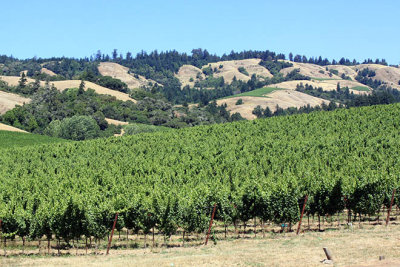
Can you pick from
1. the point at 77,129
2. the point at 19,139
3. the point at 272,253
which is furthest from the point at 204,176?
the point at 77,129

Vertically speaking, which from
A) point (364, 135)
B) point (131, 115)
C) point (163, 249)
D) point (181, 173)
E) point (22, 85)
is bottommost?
point (163, 249)

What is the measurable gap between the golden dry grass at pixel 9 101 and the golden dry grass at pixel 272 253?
11663cm

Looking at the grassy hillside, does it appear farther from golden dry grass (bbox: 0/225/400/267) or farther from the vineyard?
golden dry grass (bbox: 0/225/400/267)

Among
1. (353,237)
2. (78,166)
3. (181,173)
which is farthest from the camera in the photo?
(78,166)

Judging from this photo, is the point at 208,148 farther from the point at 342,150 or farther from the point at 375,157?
the point at 375,157

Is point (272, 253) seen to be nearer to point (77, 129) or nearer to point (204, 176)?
point (204, 176)

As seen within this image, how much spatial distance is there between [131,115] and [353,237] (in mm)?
127882

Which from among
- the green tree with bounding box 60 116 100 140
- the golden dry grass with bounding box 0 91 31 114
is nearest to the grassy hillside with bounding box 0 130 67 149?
the green tree with bounding box 60 116 100 140

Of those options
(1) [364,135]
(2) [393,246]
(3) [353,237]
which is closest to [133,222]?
(3) [353,237]

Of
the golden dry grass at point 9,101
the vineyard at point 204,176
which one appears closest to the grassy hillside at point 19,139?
the vineyard at point 204,176

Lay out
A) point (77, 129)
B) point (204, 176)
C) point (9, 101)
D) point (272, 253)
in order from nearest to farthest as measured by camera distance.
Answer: point (272, 253) → point (204, 176) → point (77, 129) → point (9, 101)

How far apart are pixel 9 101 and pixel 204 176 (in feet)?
365

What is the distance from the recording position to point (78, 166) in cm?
5647

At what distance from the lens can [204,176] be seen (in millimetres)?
48969
